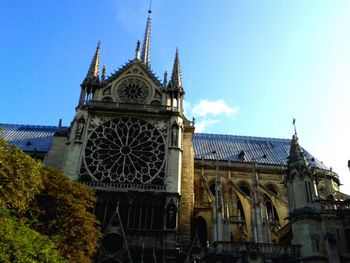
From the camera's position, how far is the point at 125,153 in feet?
95.8

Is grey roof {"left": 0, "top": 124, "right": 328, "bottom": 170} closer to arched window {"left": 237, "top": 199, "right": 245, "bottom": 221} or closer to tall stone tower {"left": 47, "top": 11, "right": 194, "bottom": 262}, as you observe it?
arched window {"left": 237, "top": 199, "right": 245, "bottom": 221}

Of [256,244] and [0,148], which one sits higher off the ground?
[0,148]

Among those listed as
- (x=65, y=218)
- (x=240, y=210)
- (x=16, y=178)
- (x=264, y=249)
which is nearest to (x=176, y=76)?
(x=240, y=210)

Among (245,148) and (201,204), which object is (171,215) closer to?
(201,204)

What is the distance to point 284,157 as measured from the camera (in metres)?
44.2

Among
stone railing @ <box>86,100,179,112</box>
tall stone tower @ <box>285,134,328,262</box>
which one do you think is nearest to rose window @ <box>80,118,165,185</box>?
stone railing @ <box>86,100,179,112</box>

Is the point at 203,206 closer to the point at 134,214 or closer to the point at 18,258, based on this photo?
the point at 134,214

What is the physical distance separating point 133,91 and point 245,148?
705 inches

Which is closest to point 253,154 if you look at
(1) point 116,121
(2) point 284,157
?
(2) point 284,157

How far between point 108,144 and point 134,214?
625cm

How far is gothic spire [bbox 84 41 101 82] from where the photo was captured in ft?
109

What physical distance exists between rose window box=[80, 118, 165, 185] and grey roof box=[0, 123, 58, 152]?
1248 cm

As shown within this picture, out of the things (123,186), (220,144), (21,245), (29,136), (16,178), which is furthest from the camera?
(220,144)

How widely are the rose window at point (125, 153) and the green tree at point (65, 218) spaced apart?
7025mm
